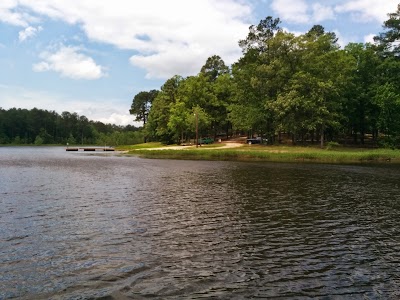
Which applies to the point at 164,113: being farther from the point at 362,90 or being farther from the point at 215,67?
the point at 362,90

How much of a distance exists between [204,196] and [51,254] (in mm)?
13553

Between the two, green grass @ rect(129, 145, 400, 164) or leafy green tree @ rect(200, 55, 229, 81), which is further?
leafy green tree @ rect(200, 55, 229, 81)

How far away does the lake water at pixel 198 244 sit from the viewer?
9.23m

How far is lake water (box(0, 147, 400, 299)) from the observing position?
923 centimetres

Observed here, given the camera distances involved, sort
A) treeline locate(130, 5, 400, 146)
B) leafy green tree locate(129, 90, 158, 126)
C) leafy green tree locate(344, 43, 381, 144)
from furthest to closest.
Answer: leafy green tree locate(129, 90, 158, 126) < leafy green tree locate(344, 43, 381, 144) < treeline locate(130, 5, 400, 146)

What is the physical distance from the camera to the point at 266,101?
→ 7406 centimetres

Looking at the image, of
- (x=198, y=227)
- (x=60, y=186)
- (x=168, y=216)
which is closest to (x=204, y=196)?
(x=168, y=216)

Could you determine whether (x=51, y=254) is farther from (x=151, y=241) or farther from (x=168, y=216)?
(x=168, y=216)

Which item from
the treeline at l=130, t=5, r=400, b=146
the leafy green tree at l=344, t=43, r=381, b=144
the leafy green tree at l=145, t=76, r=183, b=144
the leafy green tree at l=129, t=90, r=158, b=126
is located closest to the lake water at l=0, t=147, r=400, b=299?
the treeline at l=130, t=5, r=400, b=146

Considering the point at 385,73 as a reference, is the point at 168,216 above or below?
below

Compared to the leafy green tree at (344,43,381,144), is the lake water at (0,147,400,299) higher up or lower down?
lower down

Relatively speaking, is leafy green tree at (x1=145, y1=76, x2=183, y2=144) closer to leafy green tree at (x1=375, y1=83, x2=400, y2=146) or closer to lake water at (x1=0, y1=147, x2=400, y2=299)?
leafy green tree at (x1=375, y1=83, x2=400, y2=146)

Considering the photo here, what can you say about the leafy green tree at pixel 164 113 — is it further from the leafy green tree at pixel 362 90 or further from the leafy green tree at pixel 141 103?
the leafy green tree at pixel 362 90

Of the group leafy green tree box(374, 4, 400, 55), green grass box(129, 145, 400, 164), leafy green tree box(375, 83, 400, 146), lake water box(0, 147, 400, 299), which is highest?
leafy green tree box(374, 4, 400, 55)
